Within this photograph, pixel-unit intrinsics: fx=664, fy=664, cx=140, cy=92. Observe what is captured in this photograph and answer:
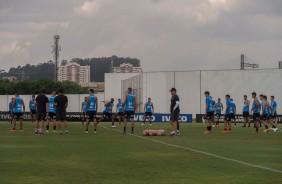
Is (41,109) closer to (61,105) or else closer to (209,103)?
(61,105)

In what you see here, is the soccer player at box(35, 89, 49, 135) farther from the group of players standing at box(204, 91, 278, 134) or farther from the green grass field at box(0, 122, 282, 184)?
the green grass field at box(0, 122, 282, 184)

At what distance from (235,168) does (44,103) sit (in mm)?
19394

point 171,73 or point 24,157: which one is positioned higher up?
point 171,73

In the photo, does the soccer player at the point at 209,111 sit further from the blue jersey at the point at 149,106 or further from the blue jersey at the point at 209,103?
the blue jersey at the point at 149,106

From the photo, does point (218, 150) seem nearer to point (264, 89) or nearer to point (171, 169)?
point (171, 169)

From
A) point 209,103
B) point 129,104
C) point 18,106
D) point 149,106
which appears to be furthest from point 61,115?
point 149,106

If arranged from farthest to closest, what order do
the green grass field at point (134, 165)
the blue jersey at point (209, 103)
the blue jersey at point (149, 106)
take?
the blue jersey at point (149, 106)
the blue jersey at point (209, 103)
the green grass field at point (134, 165)

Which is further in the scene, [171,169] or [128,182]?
[171,169]

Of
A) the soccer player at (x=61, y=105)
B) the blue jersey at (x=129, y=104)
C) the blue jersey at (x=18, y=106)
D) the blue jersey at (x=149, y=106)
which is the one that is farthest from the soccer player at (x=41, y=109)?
the blue jersey at (x=149, y=106)

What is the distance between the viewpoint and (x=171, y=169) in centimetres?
1373

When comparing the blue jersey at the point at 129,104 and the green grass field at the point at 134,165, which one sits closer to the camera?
the green grass field at the point at 134,165

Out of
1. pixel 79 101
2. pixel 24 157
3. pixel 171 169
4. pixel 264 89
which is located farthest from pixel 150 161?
pixel 79 101

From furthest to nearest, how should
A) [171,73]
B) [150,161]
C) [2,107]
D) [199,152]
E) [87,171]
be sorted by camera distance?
[2,107], [171,73], [199,152], [150,161], [87,171]

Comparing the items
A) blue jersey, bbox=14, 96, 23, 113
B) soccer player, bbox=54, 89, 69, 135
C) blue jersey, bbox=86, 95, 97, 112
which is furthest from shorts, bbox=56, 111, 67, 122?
blue jersey, bbox=14, 96, 23, 113
